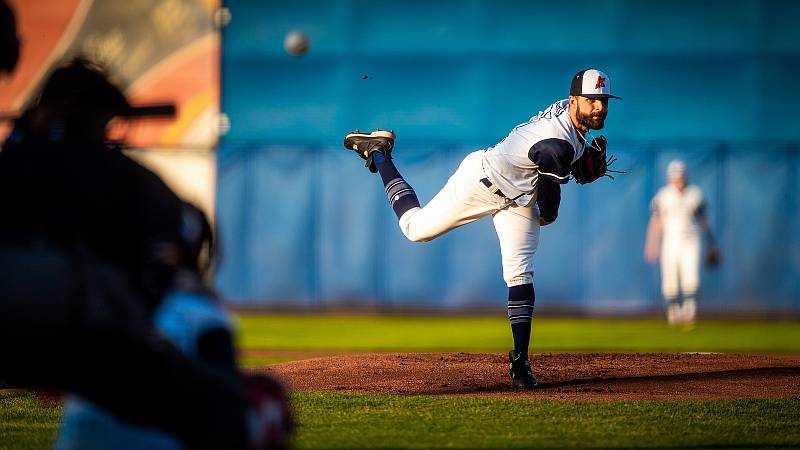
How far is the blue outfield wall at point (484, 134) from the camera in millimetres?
19578

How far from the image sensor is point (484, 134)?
2073cm

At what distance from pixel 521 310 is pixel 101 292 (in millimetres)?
5286

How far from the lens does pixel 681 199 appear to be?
17453 millimetres

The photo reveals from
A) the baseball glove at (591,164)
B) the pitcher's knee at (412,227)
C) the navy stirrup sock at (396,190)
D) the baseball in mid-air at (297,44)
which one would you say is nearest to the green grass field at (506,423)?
the pitcher's knee at (412,227)

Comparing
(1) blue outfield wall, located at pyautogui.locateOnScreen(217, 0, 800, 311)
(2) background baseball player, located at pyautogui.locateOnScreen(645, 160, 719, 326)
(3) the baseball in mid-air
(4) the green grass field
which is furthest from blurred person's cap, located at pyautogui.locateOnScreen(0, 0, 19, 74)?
(3) the baseball in mid-air

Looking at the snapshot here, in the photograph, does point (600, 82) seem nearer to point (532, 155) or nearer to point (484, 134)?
point (532, 155)

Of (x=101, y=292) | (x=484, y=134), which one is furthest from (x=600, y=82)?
(x=484, y=134)

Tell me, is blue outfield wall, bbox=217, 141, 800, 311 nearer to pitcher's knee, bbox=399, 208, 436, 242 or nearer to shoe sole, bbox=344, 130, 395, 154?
shoe sole, bbox=344, 130, 395, 154

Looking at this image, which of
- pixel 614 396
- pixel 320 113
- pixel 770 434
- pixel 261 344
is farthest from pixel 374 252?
pixel 770 434

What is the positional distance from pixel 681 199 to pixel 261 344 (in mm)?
7230

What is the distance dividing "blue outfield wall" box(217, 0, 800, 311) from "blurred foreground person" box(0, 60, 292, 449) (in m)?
16.3

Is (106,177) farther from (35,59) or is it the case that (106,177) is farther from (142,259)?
(35,59)

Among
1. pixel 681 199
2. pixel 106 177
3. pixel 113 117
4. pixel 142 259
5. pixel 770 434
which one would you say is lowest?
pixel 770 434

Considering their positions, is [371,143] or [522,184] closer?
[522,184]
